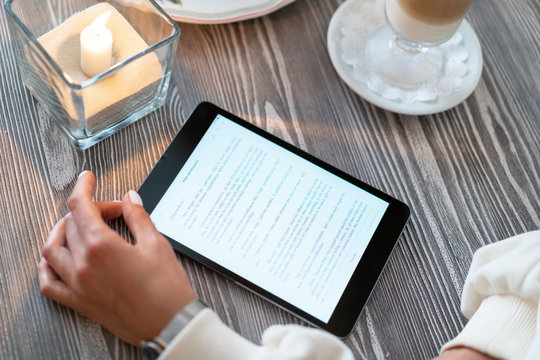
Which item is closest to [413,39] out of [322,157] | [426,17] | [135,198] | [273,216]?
[426,17]

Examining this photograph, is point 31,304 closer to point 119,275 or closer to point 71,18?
point 119,275

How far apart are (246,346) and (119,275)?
0.14 m

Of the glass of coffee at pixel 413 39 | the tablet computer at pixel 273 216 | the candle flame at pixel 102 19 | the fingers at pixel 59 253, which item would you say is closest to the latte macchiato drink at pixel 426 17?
the glass of coffee at pixel 413 39

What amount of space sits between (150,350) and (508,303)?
0.36 metres

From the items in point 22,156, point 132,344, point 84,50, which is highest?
point 84,50

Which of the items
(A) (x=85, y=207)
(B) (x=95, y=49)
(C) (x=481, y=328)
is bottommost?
(C) (x=481, y=328)

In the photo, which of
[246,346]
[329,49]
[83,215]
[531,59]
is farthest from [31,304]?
[531,59]

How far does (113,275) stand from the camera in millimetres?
541

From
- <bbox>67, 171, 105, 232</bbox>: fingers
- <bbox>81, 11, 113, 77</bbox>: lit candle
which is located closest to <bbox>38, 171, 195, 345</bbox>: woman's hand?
<bbox>67, 171, 105, 232</bbox>: fingers

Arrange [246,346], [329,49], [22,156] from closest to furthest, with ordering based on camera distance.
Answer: [246,346] → [22,156] → [329,49]

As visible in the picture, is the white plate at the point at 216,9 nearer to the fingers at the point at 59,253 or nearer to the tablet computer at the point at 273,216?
the tablet computer at the point at 273,216

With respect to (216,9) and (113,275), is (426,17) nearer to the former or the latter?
(216,9)

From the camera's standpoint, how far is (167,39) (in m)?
0.60

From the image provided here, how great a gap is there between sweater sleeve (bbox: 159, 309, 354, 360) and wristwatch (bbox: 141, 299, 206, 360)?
0.04ft
